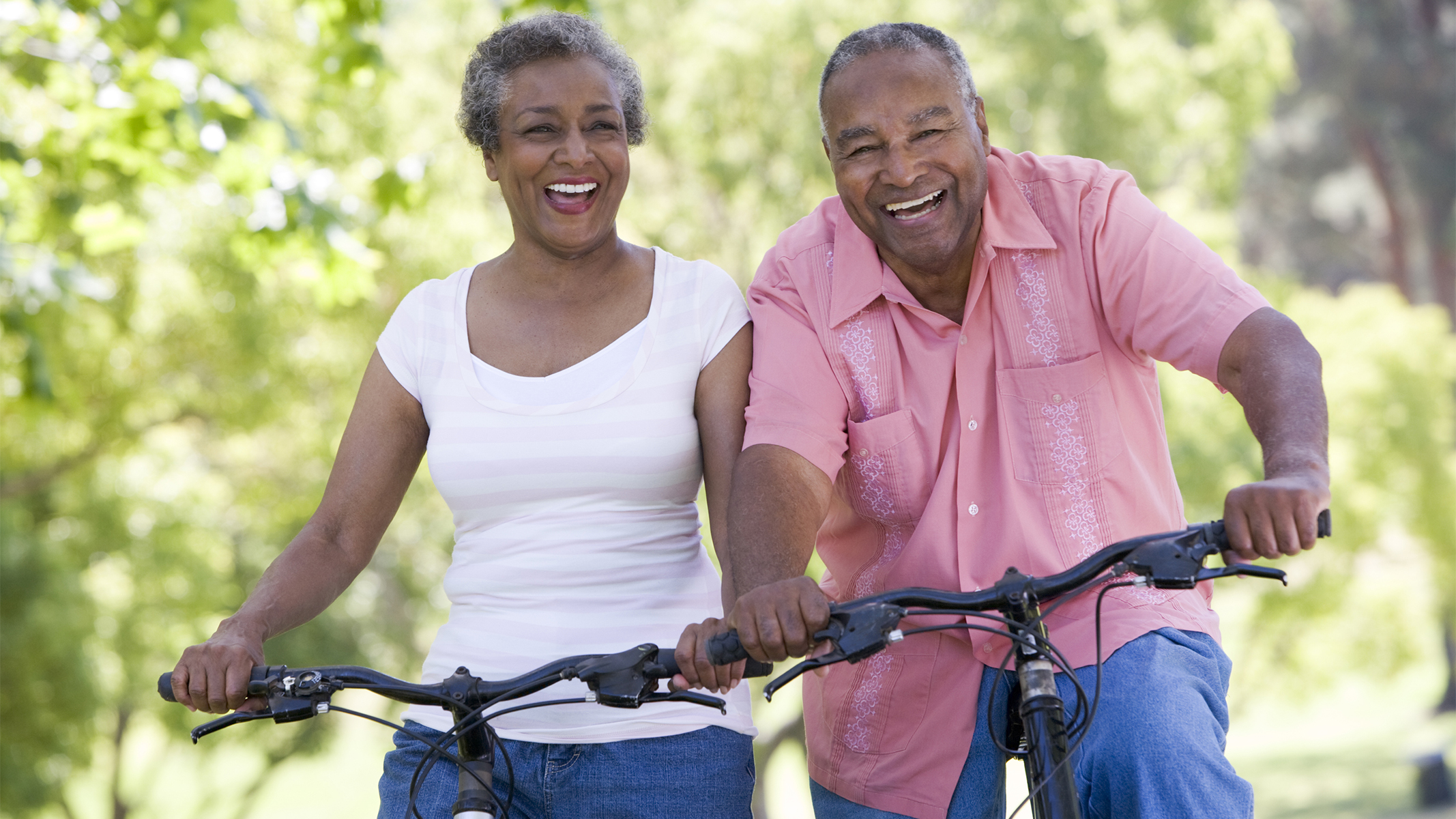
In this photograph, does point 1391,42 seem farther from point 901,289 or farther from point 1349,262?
point 901,289

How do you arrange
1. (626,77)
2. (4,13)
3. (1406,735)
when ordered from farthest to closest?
(1406,735), (4,13), (626,77)

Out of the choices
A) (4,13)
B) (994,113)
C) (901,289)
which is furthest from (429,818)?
(994,113)

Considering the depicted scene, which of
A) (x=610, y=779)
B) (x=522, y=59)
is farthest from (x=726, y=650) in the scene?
(x=522, y=59)

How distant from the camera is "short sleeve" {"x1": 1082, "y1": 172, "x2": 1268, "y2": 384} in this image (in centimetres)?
260

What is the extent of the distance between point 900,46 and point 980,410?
28.3 inches

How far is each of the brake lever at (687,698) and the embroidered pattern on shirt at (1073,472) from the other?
820mm

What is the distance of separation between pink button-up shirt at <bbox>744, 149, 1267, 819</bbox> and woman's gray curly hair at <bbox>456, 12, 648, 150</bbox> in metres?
0.57

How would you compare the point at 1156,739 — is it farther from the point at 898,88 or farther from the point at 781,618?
the point at 898,88

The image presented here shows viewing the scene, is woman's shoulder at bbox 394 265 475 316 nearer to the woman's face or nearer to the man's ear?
the woman's face

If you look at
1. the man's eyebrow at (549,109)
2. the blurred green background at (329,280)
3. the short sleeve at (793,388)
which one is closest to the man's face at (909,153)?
the short sleeve at (793,388)

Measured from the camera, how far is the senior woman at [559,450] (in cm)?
263

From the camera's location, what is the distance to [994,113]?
11.8m

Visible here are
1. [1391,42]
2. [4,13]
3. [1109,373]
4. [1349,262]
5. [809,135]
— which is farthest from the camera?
[1349,262]

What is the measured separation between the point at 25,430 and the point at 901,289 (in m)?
9.09
